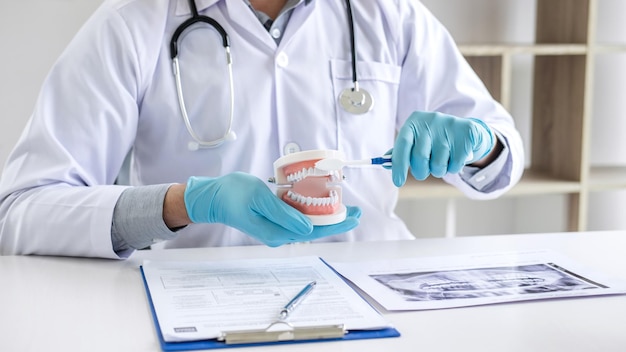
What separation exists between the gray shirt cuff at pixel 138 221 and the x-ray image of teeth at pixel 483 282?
0.35 meters

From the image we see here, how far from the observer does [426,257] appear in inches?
48.1

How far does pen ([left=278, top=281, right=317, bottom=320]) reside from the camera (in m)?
0.90

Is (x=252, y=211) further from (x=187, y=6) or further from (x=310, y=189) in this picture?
(x=187, y=6)

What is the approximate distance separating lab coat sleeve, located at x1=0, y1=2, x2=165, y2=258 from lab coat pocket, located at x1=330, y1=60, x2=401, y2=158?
360mm

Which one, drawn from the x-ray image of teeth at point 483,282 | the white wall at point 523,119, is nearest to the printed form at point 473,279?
the x-ray image of teeth at point 483,282

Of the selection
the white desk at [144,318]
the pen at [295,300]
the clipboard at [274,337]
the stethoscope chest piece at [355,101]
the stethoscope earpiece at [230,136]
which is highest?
the stethoscope chest piece at [355,101]

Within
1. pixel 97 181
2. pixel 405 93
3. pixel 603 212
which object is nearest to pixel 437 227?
pixel 603 212

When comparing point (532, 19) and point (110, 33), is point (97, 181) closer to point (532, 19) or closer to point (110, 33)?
point (110, 33)

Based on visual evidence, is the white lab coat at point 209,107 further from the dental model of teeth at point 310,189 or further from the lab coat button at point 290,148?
the dental model of teeth at point 310,189

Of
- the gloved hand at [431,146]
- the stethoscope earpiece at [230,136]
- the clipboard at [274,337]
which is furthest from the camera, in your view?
the stethoscope earpiece at [230,136]

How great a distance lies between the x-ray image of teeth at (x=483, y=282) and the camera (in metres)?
1.02

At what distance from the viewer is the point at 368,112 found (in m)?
1.53

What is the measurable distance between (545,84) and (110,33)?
5.43 feet

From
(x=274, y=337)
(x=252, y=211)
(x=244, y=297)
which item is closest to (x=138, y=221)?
(x=252, y=211)
